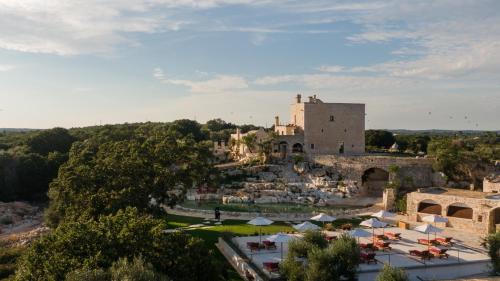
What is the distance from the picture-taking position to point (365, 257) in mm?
21312

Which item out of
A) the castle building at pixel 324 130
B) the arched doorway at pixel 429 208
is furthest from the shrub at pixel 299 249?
the castle building at pixel 324 130

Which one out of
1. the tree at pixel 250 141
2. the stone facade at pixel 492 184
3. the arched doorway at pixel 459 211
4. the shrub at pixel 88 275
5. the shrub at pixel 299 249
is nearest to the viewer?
the shrub at pixel 88 275

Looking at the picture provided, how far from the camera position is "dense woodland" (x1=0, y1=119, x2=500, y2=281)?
45.1 ft

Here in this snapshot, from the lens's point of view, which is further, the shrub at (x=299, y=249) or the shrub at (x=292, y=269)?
the shrub at (x=299, y=249)

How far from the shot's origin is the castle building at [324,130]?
55.0 metres

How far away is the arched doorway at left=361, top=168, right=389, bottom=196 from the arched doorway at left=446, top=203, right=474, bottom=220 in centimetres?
1443

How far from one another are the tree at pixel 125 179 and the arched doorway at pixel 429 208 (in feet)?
54.2

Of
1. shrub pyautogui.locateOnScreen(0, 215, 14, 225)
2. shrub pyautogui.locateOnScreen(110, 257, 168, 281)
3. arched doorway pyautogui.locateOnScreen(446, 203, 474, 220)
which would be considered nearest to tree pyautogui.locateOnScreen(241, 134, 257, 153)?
shrub pyautogui.locateOnScreen(0, 215, 14, 225)

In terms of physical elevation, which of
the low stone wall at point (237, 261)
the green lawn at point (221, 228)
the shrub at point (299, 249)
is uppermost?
the shrub at point (299, 249)

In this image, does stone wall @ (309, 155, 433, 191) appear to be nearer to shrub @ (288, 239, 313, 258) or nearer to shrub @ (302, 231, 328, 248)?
shrub @ (302, 231, 328, 248)

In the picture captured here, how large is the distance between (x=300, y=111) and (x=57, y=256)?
1759 inches

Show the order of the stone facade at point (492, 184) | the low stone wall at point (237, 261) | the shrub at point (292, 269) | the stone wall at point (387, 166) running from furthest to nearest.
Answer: the stone wall at point (387, 166) < the stone facade at point (492, 184) < the low stone wall at point (237, 261) < the shrub at point (292, 269)

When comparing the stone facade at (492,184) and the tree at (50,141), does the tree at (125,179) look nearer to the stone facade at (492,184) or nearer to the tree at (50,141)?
the stone facade at (492,184)

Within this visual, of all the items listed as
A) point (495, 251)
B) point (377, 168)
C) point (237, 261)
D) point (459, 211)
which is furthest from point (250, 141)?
point (495, 251)
